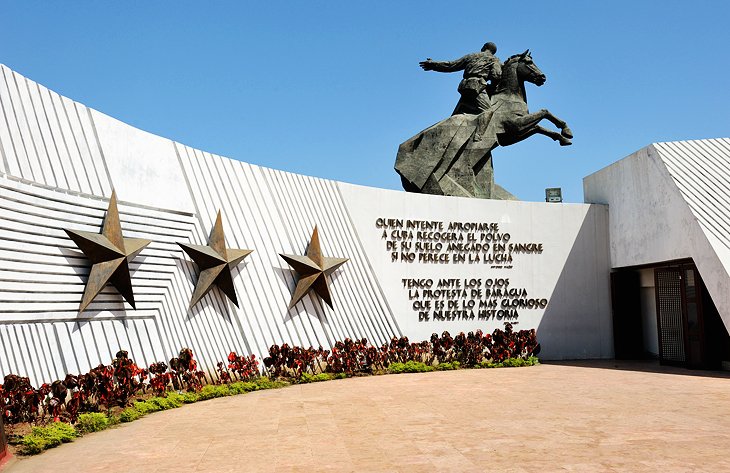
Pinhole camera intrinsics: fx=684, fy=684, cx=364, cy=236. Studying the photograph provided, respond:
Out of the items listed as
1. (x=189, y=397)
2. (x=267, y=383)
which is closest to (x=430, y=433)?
(x=189, y=397)

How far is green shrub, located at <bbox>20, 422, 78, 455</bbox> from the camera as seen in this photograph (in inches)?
253

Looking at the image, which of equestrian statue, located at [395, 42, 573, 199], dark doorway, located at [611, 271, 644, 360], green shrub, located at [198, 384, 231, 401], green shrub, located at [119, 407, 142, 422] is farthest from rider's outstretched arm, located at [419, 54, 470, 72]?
green shrub, located at [119, 407, 142, 422]

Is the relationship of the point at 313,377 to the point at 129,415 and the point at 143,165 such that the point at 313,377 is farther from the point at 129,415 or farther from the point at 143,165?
the point at 143,165

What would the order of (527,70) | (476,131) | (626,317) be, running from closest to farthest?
(626,317)
(476,131)
(527,70)

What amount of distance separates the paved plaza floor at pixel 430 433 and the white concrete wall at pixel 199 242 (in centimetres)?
154

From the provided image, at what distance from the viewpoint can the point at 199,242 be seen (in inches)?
446

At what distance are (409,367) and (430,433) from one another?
6668mm

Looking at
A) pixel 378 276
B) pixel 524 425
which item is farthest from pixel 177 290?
pixel 524 425

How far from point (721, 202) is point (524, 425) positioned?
880 centimetres

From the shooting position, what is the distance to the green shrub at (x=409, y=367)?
13.4 metres

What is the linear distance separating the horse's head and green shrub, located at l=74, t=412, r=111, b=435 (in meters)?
14.8

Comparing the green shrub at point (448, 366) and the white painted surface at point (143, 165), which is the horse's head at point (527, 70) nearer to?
the green shrub at point (448, 366)

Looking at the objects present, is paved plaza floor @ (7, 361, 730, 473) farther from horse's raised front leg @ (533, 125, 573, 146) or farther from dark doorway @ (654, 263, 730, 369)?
horse's raised front leg @ (533, 125, 573, 146)

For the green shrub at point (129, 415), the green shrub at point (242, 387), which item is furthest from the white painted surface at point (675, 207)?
the green shrub at point (129, 415)
